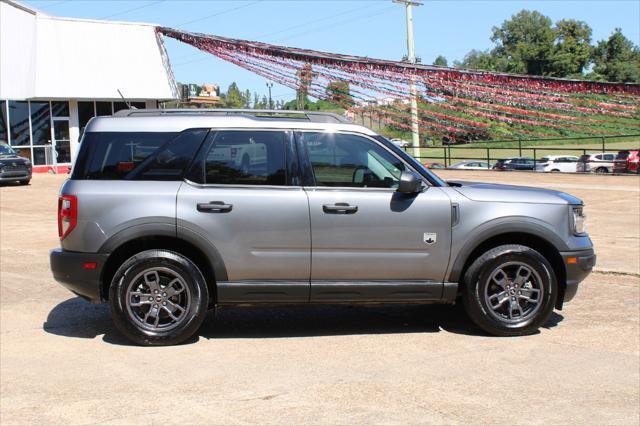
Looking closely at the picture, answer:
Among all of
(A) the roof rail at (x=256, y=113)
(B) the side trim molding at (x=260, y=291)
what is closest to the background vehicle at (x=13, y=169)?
(A) the roof rail at (x=256, y=113)

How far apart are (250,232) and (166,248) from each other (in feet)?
2.41

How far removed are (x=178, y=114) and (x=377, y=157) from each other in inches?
69.2

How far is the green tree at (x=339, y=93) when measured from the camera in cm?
1875

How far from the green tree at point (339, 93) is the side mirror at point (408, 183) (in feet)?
41.4

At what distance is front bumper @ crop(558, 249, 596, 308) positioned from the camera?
6375 mm

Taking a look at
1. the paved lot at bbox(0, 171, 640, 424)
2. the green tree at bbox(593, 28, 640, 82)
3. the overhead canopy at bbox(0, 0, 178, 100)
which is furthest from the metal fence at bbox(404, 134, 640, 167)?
the green tree at bbox(593, 28, 640, 82)

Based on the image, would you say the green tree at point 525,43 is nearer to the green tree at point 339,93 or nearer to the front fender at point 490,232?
the green tree at point 339,93

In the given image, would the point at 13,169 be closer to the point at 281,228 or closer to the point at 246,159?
the point at 246,159

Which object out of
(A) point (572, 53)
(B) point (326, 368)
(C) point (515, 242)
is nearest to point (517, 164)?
(C) point (515, 242)

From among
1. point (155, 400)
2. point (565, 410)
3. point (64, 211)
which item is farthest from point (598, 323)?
point (64, 211)

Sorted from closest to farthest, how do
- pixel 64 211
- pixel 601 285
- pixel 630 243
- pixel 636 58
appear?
1. pixel 64 211
2. pixel 601 285
3. pixel 630 243
4. pixel 636 58

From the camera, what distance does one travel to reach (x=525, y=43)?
Answer: 126m

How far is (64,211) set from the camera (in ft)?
20.3

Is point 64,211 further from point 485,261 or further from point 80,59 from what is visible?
point 80,59
